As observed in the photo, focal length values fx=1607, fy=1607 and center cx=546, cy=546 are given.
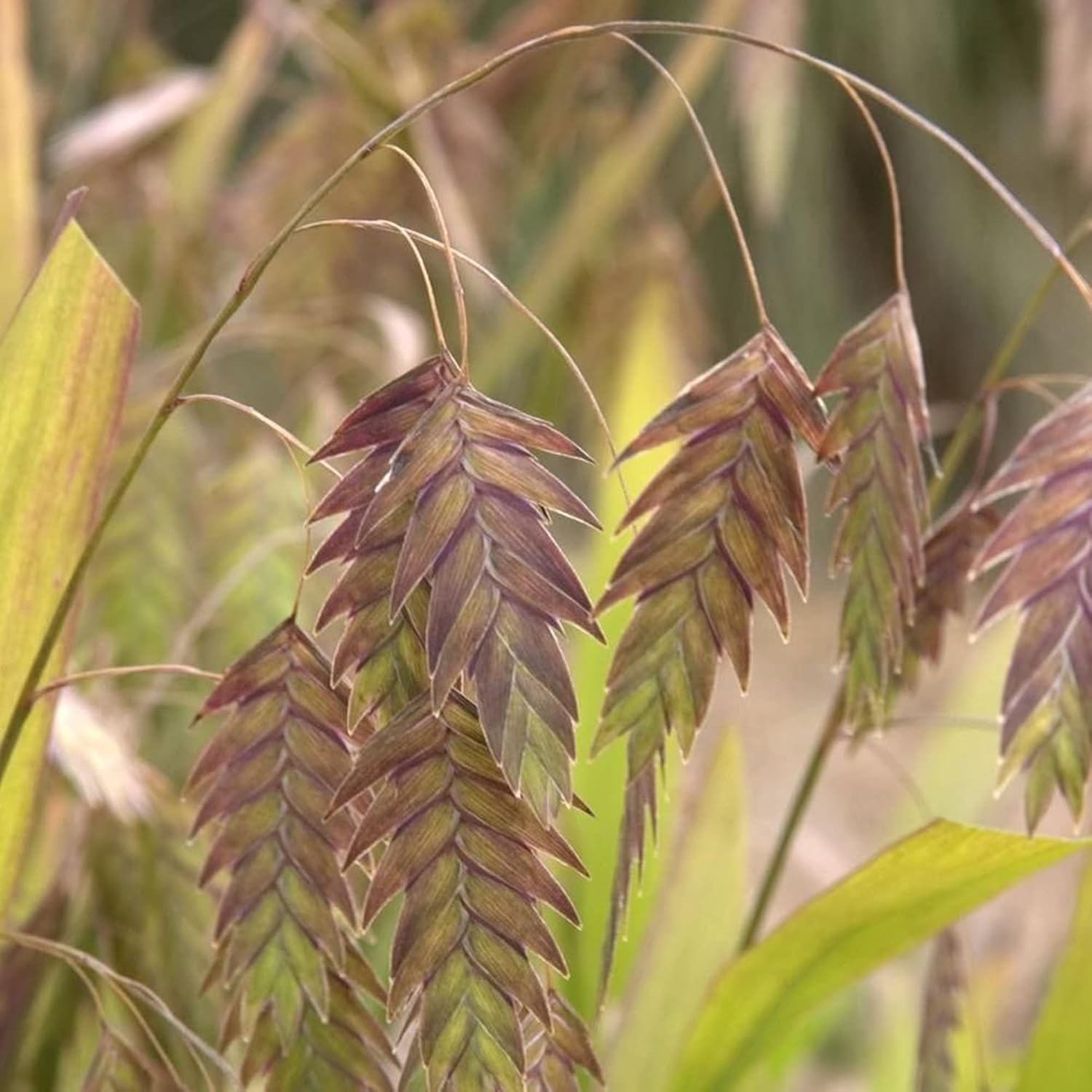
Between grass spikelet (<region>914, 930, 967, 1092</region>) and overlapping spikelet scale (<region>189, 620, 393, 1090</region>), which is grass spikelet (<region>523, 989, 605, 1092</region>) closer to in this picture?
overlapping spikelet scale (<region>189, 620, 393, 1090</region>)

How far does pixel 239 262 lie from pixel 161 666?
79cm

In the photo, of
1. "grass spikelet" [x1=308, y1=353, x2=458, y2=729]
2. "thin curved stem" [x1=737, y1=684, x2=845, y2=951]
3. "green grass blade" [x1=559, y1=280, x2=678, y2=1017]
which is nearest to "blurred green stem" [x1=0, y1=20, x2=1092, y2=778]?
"grass spikelet" [x1=308, y1=353, x2=458, y2=729]

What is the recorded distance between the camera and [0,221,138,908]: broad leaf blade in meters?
0.37

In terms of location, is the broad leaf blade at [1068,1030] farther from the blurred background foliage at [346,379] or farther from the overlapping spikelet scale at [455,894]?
the overlapping spikelet scale at [455,894]

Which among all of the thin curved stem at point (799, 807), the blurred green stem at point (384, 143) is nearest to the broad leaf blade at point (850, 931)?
the thin curved stem at point (799, 807)

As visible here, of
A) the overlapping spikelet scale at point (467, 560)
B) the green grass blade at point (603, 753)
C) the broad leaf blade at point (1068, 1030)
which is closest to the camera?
the overlapping spikelet scale at point (467, 560)

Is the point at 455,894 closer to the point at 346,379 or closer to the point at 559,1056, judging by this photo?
the point at 559,1056

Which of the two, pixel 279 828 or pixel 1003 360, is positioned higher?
pixel 1003 360

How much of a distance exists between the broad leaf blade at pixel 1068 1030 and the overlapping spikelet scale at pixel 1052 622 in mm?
205

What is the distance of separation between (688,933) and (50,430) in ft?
0.97

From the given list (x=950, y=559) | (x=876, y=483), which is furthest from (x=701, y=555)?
(x=950, y=559)

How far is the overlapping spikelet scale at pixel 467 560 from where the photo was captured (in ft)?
0.84

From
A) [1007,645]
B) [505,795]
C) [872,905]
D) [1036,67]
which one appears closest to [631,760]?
[505,795]

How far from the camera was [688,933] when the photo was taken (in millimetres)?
557
